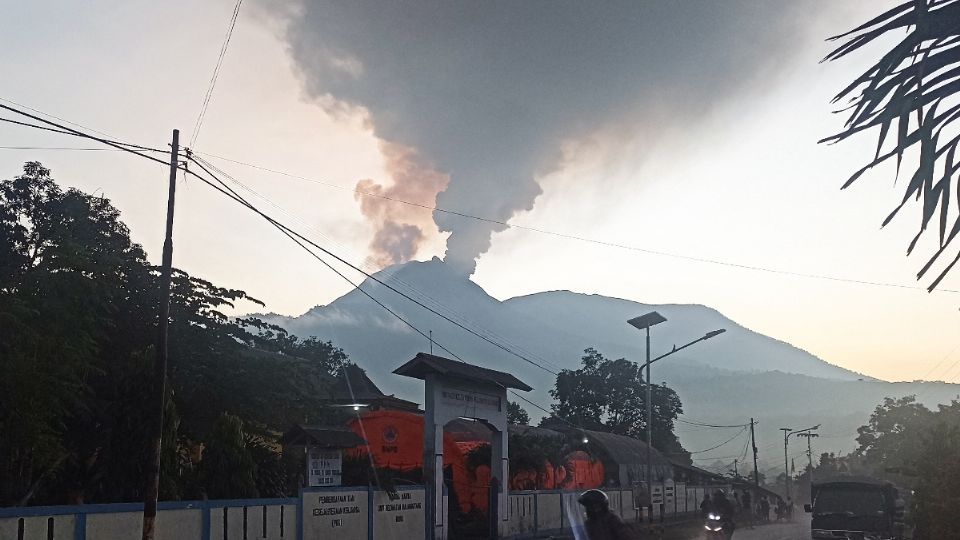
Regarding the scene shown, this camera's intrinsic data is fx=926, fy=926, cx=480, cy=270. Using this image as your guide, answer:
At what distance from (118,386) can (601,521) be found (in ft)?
64.4

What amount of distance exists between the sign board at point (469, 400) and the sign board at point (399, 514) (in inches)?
149

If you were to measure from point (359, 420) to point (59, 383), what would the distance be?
16.9 m

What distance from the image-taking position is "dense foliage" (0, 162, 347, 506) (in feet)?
73.0

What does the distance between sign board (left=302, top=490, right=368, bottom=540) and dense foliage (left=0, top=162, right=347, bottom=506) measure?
9.41 feet

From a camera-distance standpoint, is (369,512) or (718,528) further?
(718,528)

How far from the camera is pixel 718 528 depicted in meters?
30.3

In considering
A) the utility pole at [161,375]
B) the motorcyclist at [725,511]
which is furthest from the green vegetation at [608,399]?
the utility pole at [161,375]

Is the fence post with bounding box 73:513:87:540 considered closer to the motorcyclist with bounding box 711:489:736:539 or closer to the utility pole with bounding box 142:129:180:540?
the utility pole with bounding box 142:129:180:540

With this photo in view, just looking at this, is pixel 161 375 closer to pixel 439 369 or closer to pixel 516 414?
pixel 439 369

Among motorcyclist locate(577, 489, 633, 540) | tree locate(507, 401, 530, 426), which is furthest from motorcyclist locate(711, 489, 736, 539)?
tree locate(507, 401, 530, 426)

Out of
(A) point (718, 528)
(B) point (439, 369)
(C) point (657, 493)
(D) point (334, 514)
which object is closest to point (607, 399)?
(C) point (657, 493)

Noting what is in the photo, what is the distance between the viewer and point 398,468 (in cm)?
3741

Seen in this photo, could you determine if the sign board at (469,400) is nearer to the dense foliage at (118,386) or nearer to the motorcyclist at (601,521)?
the dense foliage at (118,386)

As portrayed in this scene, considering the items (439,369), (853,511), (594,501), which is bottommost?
(853,511)
